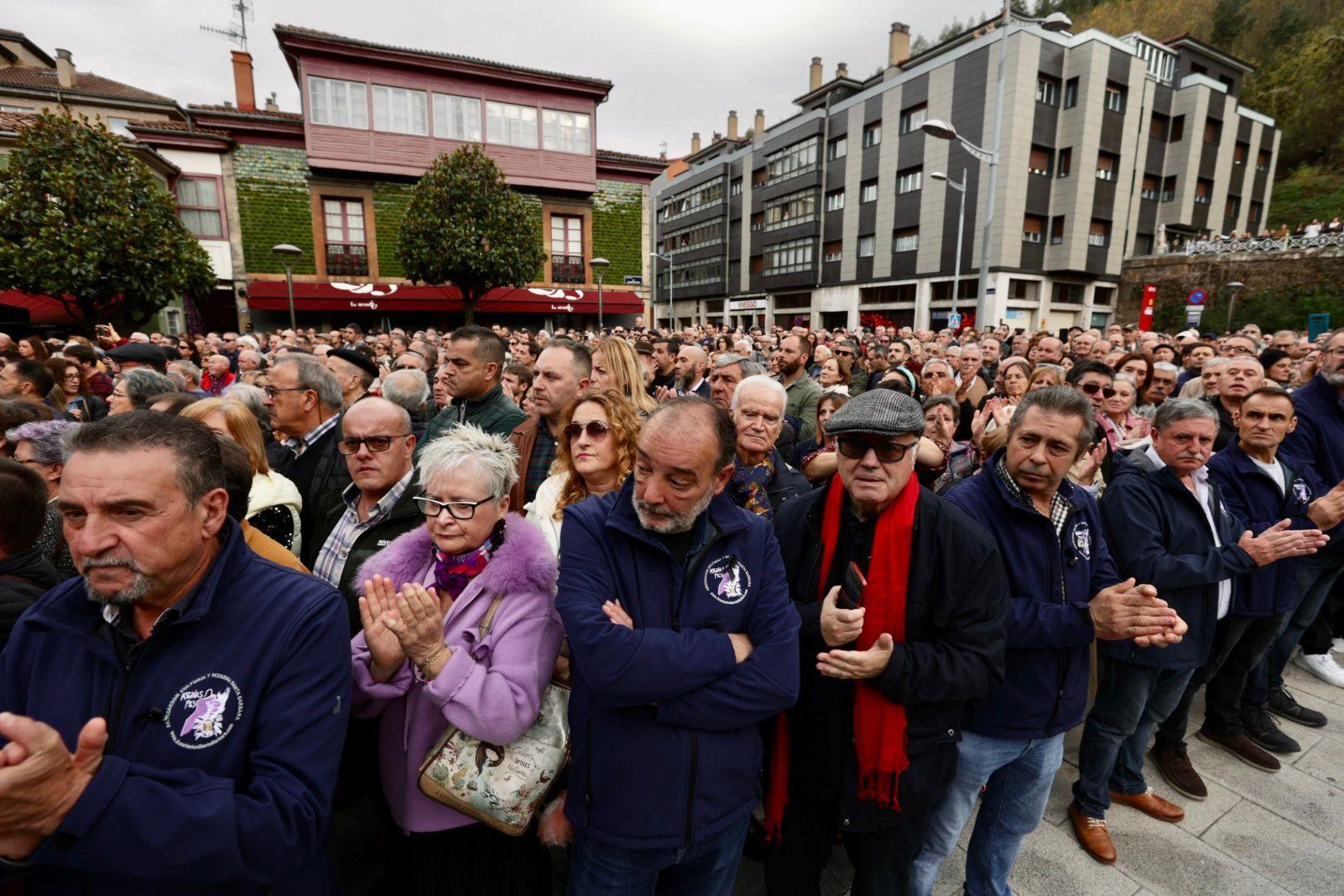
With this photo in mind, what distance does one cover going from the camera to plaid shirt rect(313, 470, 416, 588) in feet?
8.22

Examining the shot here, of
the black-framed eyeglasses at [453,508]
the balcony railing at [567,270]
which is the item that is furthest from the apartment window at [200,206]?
the black-framed eyeglasses at [453,508]

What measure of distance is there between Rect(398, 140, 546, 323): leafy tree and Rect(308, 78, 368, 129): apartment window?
5.97m

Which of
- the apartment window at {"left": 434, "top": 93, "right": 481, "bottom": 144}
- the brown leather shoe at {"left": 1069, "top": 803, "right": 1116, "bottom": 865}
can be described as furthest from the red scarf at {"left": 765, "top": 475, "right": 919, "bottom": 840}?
the apartment window at {"left": 434, "top": 93, "right": 481, "bottom": 144}

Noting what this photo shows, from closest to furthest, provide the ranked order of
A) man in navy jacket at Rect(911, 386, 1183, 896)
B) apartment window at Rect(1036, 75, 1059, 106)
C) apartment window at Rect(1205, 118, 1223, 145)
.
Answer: man in navy jacket at Rect(911, 386, 1183, 896), apartment window at Rect(1036, 75, 1059, 106), apartment window at Rect(1205, 118, 1223, 145)

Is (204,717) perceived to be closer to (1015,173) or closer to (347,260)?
(347,260)

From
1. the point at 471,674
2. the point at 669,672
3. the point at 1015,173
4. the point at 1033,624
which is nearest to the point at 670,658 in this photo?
the point at 669,672

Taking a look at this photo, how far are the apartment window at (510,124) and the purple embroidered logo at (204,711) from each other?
87.4 ft

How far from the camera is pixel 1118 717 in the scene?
293 centimetres

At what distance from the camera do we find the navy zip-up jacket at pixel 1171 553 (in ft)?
8.91

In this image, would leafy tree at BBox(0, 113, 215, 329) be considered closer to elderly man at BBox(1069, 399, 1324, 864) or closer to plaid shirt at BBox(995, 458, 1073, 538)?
plaid shirt at BBox(995, 458, 1073, 538)

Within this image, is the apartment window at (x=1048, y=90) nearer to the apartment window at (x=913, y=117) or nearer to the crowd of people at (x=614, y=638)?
the apartment window at (x=913, y=117)

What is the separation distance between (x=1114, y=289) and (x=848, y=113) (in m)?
18.3

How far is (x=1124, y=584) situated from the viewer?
7.13ft

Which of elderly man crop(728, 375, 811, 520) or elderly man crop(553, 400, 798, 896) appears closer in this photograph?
elderly man crop(553, 400, 798, 896)
